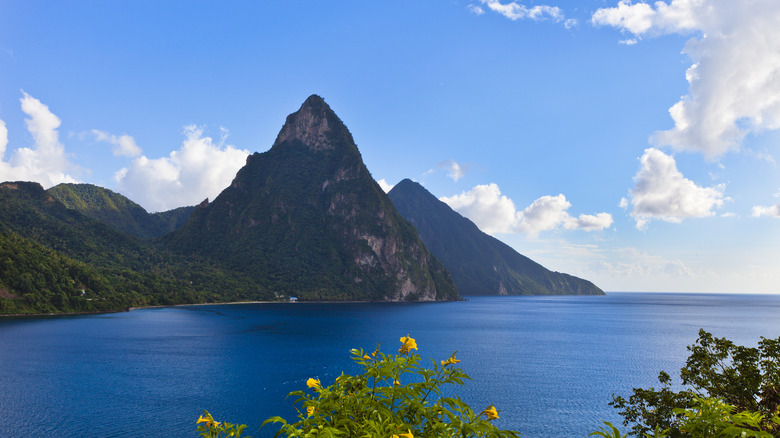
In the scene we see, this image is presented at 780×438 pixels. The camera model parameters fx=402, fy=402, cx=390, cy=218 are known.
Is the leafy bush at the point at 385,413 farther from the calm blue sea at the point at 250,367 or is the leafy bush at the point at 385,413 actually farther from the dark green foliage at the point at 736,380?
the calm blue sea at the point at 250,367

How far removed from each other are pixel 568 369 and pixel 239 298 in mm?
165798

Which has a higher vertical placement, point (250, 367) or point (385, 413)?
point (385, 413)

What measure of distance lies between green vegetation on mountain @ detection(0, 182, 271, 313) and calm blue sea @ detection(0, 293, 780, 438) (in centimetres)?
1370

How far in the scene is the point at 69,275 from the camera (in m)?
138

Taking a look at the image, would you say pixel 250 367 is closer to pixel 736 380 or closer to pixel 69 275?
pixel 736 380

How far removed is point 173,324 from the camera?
113625 millimetres

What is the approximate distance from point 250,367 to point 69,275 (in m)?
114

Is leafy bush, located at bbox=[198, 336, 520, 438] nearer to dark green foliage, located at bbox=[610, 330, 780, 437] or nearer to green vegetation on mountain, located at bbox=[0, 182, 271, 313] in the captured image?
dark green foliage, located at bbox=[610, 330, 780, 437]

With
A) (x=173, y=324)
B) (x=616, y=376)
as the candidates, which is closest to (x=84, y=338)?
(x=173, y=324)

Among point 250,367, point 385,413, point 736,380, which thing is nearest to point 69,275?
point 250,367

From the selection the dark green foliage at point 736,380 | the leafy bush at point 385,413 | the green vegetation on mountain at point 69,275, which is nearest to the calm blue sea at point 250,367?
the green vegetation on mountain at point 69,275

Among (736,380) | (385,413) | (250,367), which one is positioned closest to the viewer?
(385,413)

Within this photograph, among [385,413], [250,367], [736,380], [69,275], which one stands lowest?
[250,367]

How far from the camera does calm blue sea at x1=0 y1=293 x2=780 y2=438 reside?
138ft
